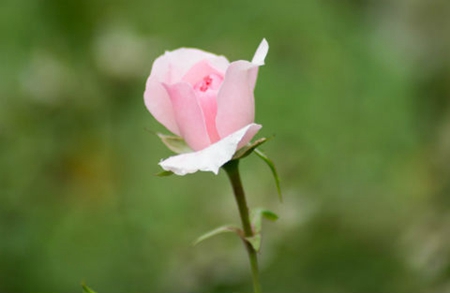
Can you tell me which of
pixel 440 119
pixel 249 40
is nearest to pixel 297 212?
pixel 440 119

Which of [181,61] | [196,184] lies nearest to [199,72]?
[181,61]

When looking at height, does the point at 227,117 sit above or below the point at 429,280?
above

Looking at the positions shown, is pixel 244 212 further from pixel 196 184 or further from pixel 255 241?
pixel 196 184

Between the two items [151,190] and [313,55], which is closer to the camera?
[151,190]

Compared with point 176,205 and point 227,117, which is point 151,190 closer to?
point 176,205

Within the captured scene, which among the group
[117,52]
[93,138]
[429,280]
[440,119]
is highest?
[117,52]

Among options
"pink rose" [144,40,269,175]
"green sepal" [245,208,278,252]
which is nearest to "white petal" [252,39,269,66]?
"pink rose" [144,40,269,175]

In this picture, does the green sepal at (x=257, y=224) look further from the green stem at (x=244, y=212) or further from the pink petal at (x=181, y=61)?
the pink petal at (x=181, y=61)
